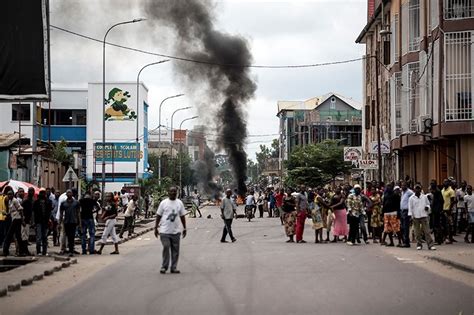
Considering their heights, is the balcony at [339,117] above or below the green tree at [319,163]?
above

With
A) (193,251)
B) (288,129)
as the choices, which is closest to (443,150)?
(193,251)

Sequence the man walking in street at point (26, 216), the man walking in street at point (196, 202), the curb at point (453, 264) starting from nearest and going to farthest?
the curb at point (453, 264), the man walking in street at point (26, 216), the man walking in street at point (196, 202)

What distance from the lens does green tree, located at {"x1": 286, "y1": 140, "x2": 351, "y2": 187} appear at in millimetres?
69500

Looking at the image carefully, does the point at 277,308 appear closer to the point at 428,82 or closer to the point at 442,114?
the point at 442,114

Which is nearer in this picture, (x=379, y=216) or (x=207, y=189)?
(x=379, y=216)

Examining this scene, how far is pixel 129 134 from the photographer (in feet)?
288

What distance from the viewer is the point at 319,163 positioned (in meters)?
71.4

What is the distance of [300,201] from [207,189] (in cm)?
6500

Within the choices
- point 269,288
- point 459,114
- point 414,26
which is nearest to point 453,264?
point 269,288

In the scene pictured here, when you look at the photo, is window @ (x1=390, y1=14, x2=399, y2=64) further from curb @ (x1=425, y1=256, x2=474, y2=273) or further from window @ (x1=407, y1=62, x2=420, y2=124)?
curb @ (x1=425, y1=256, x2=474, y2=273)

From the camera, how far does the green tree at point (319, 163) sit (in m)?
69.5

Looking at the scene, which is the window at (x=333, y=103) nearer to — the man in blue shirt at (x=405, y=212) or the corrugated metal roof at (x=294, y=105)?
the corrugated metal roof at (x=294, y=105)

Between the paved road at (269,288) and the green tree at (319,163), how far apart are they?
161 feet

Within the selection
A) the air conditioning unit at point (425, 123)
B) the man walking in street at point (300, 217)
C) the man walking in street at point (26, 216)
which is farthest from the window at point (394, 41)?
the man walking in street at point (26, 216)
